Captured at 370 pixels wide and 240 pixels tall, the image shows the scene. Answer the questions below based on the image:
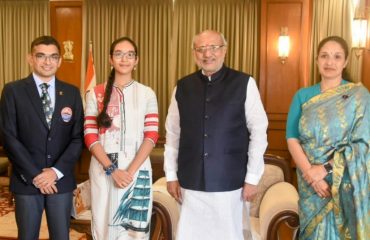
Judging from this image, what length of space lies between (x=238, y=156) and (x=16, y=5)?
665cm

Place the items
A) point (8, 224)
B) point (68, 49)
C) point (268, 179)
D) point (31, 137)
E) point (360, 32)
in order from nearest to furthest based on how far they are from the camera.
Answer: point (31, 137) → point (268, 179) → point (8, 224) → point (360, 32) → point (68, 49)

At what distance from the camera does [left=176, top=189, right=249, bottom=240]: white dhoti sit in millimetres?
2141

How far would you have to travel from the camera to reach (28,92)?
7.25ft

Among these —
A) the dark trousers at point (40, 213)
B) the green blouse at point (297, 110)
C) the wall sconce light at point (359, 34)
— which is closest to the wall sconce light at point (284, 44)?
the wall sconce light at point (359, 34)

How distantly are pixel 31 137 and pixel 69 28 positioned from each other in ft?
18.1

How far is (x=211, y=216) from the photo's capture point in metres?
2.16

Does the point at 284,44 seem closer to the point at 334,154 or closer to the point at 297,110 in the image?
the point at 297,110

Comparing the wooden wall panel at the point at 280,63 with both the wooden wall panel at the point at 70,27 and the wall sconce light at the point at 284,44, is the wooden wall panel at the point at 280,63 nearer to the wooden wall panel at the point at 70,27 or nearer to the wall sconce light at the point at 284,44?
the wall sconce light at the point at 284,44

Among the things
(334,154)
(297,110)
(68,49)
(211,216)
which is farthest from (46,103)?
(68,49)

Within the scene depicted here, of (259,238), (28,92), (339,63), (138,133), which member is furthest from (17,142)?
(339,63)

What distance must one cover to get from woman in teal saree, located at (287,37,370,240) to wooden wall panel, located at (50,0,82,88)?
5.75 metres

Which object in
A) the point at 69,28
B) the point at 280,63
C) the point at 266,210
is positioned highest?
the point at 69,28

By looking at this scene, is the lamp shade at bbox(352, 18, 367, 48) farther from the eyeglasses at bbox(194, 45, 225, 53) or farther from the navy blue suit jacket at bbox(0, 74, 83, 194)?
the navy blue suit jacket at bbox(0, 74, 83, 194)

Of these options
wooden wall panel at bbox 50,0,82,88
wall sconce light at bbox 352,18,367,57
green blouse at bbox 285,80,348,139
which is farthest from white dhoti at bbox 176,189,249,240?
wooden wall panel at bbox 50,0,82,88
